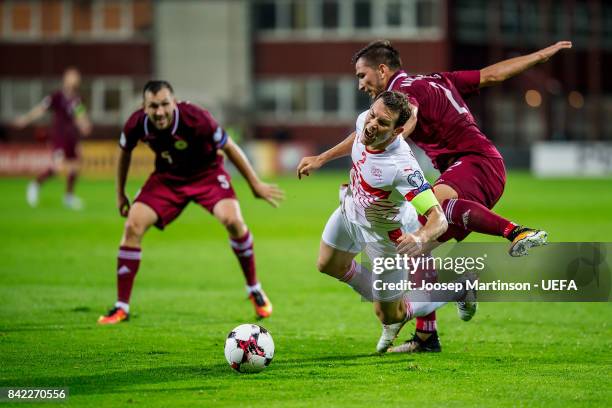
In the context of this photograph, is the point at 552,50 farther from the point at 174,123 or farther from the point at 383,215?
the point at 174,123

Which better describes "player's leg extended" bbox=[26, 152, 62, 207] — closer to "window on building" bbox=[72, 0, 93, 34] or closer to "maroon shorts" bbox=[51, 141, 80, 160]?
"maroon shorts" bbox=[51, 141, 80, 160]

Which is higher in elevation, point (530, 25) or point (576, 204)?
point (530, 25)

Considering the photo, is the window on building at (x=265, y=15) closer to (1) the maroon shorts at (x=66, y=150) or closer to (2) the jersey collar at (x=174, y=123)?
(1) the maroon shorts at (x=66, y=150)

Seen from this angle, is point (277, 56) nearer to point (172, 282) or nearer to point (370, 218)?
point (172, 282)

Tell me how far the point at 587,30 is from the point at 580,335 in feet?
148

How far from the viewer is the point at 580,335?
9297 mm

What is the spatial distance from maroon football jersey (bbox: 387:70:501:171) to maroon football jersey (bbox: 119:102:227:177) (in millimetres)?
2208

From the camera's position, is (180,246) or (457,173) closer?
(457,173)

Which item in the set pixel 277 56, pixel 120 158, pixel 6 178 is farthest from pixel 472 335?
pixel 277 56

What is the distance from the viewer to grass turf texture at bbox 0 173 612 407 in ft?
22.5

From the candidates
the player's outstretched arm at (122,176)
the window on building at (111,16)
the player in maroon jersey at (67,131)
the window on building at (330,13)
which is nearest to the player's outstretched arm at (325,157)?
the player's outstretched arm at (122,176)

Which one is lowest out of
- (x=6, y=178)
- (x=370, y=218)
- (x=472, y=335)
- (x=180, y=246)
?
(x=6, y=178)

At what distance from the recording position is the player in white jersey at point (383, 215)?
7324 millimetres
